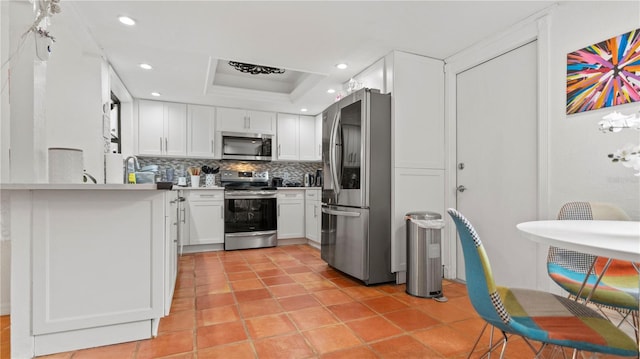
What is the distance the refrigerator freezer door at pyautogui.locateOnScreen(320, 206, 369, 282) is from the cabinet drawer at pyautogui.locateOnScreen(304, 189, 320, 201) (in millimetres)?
1269

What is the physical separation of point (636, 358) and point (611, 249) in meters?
0.46

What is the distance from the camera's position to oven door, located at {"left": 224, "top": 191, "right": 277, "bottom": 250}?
457cm

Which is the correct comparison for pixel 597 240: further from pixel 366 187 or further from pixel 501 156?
pixel 366 187

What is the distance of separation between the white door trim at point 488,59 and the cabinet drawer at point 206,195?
10.2 ft

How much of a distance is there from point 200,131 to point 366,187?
312 centimetres

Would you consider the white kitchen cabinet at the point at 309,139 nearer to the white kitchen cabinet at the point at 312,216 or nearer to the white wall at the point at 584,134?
the white kitchen cabinet at the point at 312,216

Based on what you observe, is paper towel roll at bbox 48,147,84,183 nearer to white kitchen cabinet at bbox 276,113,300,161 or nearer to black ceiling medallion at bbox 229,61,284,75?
black ceiling medallion at bbox 229,61,284,75

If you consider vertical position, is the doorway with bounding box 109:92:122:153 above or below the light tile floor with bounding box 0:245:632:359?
above

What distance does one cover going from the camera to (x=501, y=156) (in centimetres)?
269

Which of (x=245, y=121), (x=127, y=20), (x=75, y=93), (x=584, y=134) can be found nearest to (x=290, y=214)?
(x=245, y=121)

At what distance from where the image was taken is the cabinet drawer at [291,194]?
4918mm

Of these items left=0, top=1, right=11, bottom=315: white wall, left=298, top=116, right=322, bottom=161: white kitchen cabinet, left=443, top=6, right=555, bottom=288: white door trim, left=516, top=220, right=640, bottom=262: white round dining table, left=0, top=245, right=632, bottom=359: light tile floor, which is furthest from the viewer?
left=298, top=116, right=322, bottom=161: white kitchen cabinet

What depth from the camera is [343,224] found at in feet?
10.6

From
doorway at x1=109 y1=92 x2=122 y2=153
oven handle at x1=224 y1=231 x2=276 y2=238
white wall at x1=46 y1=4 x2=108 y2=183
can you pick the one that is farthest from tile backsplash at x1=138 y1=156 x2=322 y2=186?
white wall at x1=46 y1=4 x2=108 y2=183
